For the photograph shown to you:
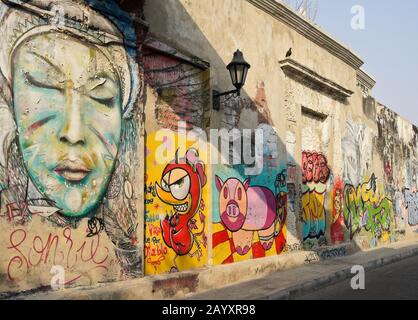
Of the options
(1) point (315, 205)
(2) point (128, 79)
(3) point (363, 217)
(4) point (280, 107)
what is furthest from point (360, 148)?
(2) point (128, 79)

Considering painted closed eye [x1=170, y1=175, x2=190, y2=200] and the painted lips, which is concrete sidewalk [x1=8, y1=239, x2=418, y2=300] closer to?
painted closed eye [x1=170, y1=175, x2=190, y2=200]

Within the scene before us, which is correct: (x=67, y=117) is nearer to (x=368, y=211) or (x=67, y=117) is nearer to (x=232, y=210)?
(x=232, y=210)

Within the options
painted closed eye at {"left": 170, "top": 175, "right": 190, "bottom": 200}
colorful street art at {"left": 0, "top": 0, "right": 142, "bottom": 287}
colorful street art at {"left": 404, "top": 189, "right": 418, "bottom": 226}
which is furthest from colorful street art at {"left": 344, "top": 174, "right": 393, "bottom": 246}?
colorful street art at {"left": 0, "top": 0, "right": 142, "bottom": 287}

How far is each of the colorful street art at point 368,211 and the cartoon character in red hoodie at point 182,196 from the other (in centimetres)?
643

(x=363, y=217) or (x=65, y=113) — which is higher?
(x=65, y=113)

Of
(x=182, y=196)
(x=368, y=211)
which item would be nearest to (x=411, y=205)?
(x=368, y=211)

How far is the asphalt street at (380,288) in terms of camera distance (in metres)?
7.12

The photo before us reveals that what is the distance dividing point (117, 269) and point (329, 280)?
4214 mm

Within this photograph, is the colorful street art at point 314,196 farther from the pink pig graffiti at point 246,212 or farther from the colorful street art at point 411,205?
the colorful street art at point 411,205

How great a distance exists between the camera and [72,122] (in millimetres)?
5691

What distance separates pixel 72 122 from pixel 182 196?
7.63 ft

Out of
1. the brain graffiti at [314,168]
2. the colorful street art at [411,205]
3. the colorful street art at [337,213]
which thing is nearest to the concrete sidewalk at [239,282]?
the colorful street art at [337,213]

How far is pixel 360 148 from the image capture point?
13.9 m
